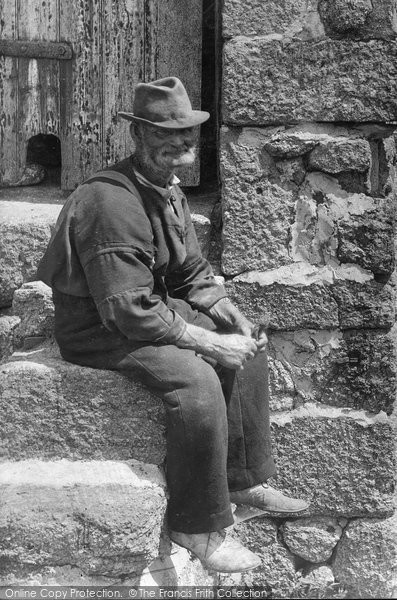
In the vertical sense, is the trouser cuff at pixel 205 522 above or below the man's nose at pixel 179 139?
below

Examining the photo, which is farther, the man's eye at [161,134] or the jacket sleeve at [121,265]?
the man's eye at [161,134]

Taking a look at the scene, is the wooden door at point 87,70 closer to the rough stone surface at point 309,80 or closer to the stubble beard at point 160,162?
the rough stone surface at point 309,80

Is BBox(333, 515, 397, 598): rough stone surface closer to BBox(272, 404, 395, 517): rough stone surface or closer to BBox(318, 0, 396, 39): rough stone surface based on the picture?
BBox(272, 404, 395, 517): rough stone surface

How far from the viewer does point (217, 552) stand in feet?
11.5

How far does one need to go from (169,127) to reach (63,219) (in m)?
0.51

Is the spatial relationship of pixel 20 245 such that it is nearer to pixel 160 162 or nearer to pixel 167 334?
pixel 160 162

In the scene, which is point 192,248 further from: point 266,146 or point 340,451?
point 340,451

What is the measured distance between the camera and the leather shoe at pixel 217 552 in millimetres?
3496

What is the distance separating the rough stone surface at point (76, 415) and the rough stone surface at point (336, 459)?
75cm

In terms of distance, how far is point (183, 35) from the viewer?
4457mm

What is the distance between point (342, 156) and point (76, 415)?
1.53 meters

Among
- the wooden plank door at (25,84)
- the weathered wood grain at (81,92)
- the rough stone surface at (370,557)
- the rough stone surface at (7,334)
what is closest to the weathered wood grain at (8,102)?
the wooden plank door at (25,84)

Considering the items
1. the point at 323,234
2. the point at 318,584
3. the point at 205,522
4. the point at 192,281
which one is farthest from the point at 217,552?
the point at 323,234

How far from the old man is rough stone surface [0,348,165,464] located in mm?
87
